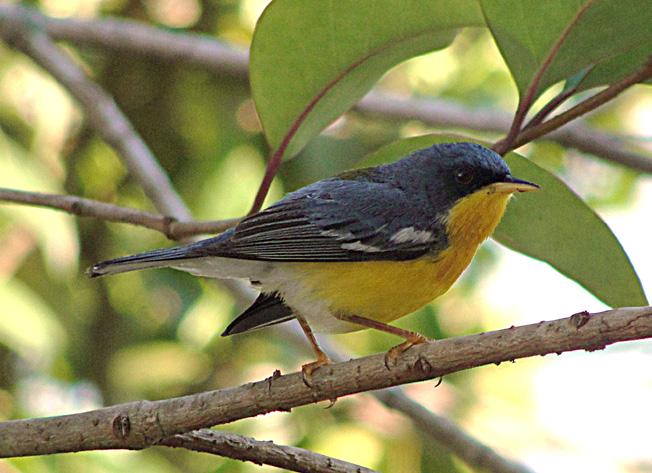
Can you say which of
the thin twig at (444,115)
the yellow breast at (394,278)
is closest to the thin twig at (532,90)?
the yellow breast at (394,278)

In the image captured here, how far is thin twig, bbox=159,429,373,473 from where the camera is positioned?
2.29 m

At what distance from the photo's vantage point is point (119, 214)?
287 centimetres

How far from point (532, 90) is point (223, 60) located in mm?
2254

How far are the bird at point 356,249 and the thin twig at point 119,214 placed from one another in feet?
0.40

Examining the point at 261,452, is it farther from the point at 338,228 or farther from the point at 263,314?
the point at 338,228

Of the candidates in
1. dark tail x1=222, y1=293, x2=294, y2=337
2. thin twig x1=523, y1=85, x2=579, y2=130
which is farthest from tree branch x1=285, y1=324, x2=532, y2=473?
thin twig x1=523, y1=85, x2=579, y2=130

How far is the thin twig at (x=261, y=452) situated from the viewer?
2.29m

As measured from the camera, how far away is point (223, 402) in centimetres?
234

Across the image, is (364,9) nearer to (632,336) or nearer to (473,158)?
(473,158)

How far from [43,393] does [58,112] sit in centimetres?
151

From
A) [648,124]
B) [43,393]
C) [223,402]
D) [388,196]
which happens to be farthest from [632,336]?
[648,124]

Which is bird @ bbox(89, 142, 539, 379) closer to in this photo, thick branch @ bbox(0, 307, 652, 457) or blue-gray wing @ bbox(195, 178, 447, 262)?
blue-gray wing @ bbox(195, 178, 447, 262)

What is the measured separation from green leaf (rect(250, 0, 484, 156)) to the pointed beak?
489 millimetres

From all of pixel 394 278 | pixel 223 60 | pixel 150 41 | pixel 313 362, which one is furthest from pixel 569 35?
pixel 150 41
